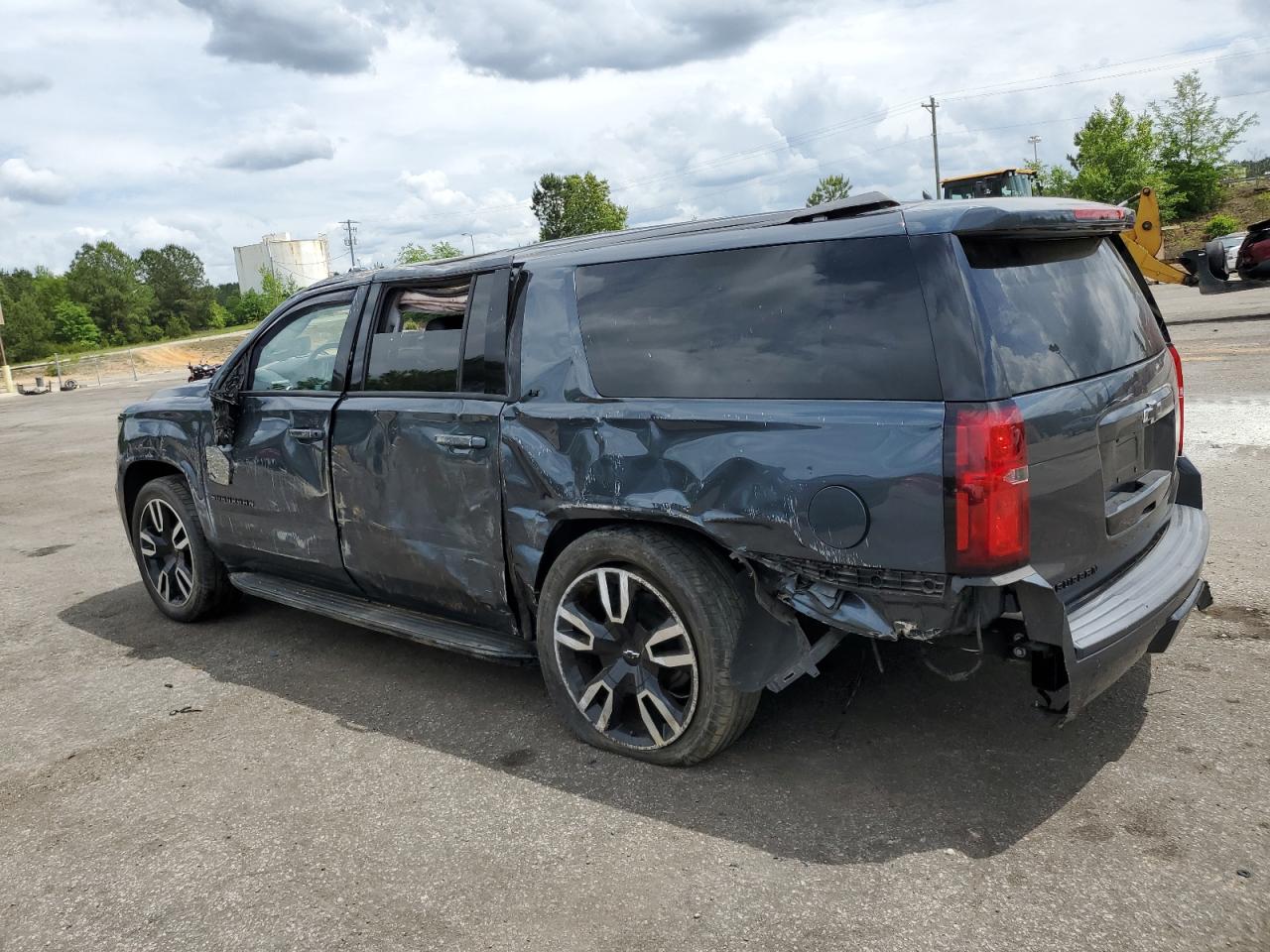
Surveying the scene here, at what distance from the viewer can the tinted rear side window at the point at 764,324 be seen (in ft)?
9.52

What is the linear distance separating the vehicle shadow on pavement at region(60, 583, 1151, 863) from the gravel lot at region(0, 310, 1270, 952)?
12mm

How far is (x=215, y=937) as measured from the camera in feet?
9.20

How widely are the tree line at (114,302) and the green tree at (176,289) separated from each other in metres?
0.10

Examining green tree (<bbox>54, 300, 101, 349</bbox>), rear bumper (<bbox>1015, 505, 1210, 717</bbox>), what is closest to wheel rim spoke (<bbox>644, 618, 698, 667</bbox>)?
rear bumper (<bbox>1015, 505, 1210, 717</bbox>)

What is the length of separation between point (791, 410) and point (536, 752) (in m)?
1.68

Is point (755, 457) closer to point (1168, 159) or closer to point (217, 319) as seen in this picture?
point (1168, 159)

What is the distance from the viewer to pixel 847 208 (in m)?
3.17

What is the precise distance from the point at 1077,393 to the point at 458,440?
2250 millimetres

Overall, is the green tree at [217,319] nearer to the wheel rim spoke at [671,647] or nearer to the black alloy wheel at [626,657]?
the black alloy wheel at [626,657]

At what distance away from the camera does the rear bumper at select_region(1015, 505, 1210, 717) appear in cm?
285

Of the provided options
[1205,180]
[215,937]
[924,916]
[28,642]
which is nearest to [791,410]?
[924,916]

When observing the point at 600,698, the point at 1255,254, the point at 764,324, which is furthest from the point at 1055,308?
the point at 1255,254

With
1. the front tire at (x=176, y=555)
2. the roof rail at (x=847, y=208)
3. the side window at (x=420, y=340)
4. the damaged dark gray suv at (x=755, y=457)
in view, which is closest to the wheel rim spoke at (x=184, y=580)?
the front tire at (x=176, y=555)

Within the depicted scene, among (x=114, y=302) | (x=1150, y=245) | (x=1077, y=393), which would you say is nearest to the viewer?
(x=1077, y=393)
